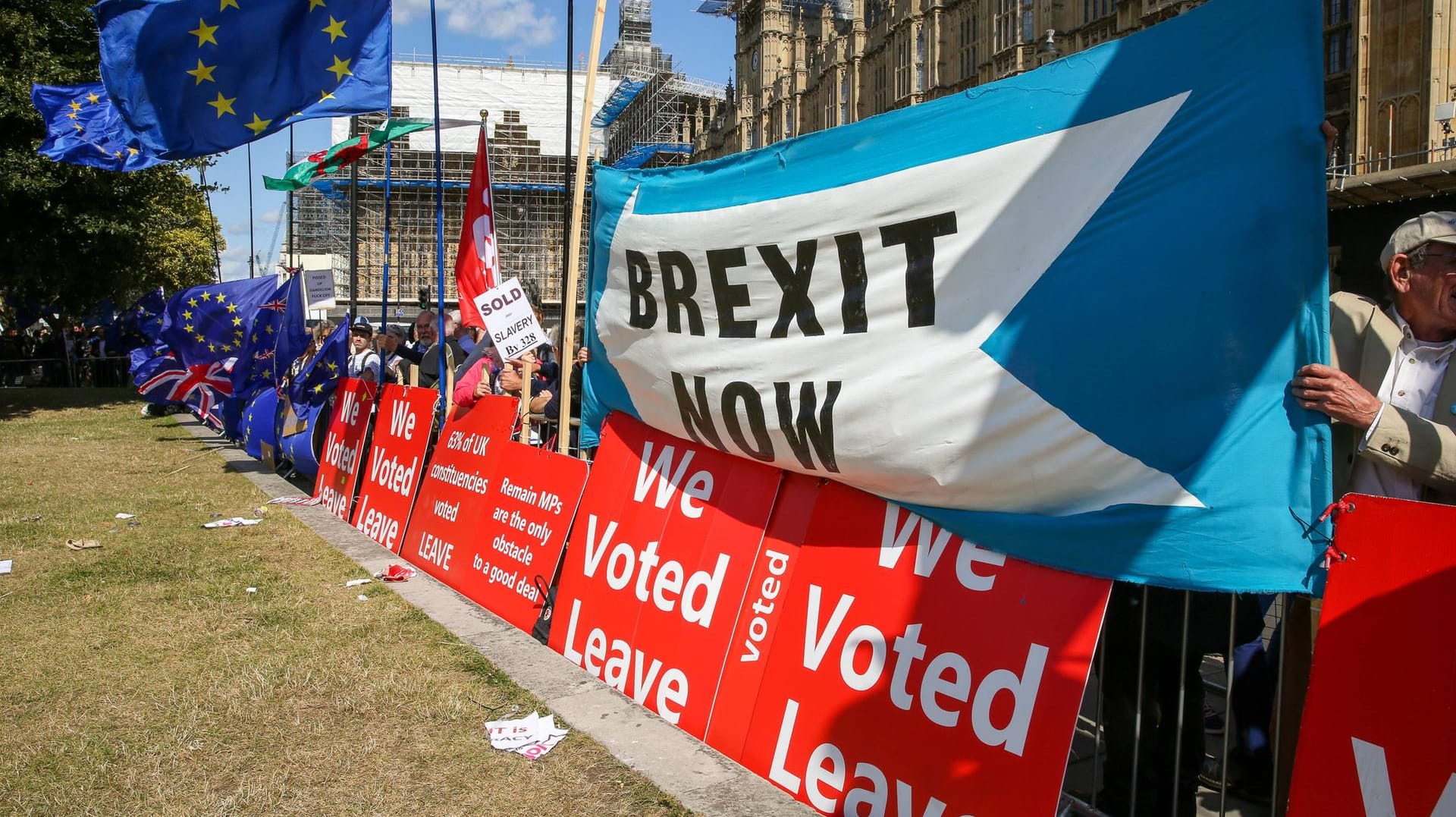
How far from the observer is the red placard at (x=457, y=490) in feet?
22.3

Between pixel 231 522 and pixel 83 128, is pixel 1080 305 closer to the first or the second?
pixel 231 522

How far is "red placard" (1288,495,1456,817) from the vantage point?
2297mm

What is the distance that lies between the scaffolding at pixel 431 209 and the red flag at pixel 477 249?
55.4 m

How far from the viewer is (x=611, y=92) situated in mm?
74188

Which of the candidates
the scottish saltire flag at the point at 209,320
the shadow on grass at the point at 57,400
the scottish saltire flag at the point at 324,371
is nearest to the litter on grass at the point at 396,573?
the scottish saltire flag at the point at 324,371

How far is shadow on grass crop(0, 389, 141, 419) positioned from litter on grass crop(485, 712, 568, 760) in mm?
21728

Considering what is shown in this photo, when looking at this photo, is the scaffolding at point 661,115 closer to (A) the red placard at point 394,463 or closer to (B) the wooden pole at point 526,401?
(A) the red placard at point 394,463

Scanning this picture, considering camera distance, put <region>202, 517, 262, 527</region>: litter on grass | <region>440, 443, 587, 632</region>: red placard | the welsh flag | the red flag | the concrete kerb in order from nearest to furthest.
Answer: the concrete kerb, <region>440, 443, 587, 632</region>: red placard, the red flag, <region>202, 517, 262, 527</region>: litter on grass, the welsh flag

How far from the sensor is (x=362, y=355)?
11750 millimetres

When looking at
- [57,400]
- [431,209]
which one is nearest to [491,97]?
[431,209]

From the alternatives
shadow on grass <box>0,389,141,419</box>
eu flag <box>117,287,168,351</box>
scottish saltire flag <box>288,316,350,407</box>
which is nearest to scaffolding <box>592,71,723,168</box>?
shadow on grass <box>0,389,141,419</box>

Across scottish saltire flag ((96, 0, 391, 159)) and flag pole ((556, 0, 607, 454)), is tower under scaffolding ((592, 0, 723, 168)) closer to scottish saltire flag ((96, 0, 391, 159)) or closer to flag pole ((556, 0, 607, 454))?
scottish saltire flag ((96, 0, 391, 159))

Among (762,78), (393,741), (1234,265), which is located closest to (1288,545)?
(1234,265)

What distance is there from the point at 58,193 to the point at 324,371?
15.8 m
